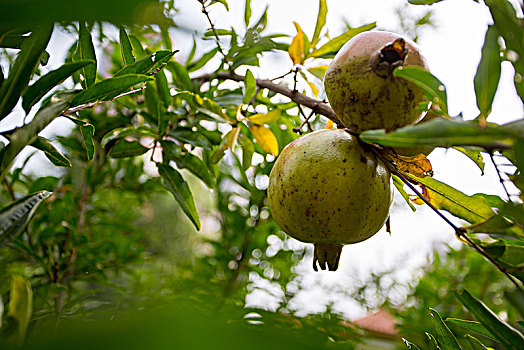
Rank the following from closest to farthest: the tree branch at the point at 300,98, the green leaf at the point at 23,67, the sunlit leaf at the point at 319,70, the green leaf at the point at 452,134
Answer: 1. the green leaf at the point at 452,134
2. the green leaf at the point at 23,67
3. the tree branch at the point at 300,98
4. the sunlit leaf at the point at 319,70

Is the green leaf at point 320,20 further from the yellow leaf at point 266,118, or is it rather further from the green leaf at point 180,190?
the green leaf at point 180,190

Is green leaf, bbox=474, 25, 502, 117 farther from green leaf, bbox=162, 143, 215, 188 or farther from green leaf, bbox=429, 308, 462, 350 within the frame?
green leaf, bbox=162, 143, 215, 188

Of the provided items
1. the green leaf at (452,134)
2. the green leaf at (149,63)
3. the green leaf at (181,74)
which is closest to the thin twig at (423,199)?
A: the green leaf at (452,134)

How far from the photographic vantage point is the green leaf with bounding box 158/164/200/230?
2.15 feet

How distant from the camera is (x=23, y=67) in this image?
0.35m

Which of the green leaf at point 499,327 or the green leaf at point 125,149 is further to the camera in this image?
the green leaf at point 125,149

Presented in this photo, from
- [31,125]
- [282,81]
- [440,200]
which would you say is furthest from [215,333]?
[282,81]

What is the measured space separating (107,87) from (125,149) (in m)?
0.37

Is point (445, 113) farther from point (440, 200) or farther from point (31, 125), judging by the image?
point (31, 125)

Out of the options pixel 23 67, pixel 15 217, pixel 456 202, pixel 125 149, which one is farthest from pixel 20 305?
pixel 125 149

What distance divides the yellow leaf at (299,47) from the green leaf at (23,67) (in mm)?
396

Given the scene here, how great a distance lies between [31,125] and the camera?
1.07 feet

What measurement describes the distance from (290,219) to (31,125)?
0.29m

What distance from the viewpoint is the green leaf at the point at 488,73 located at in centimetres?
32
